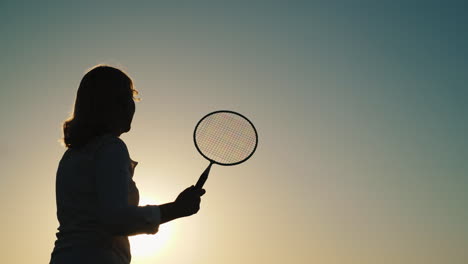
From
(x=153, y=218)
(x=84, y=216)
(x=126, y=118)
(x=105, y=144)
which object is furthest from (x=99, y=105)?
(x=153, y=218)

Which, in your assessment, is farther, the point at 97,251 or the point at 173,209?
the point at 173,209

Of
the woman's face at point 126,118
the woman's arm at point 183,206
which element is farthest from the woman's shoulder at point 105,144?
the woman's arm at point 183,206

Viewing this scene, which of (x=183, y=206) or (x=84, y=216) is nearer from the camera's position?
(x=84, y=216)

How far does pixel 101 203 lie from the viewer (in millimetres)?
2924

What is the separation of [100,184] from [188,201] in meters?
0.96

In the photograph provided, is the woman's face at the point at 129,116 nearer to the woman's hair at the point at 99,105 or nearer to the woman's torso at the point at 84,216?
the woman's hair at the point at 99,105

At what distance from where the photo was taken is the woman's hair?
10.9 ft

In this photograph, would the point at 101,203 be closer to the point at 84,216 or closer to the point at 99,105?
the point at 84,216

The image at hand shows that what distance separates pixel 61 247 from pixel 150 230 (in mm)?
598

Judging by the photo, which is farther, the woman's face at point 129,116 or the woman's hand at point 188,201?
the woman's hand at point 188,201

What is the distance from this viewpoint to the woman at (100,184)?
9.65 ft

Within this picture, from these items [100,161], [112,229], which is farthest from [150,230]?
[100,161]

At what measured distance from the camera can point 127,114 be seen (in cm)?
346

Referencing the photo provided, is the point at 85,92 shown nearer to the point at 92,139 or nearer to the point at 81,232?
the point at 92,139
